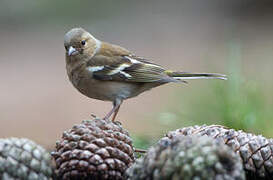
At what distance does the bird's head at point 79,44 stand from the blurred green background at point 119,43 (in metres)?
1.87

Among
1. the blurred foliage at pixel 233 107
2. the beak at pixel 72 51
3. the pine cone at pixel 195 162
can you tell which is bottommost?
the blurred foliage at pixel 233 107

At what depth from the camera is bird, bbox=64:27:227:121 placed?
3.85 meters

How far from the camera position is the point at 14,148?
5.56 ft

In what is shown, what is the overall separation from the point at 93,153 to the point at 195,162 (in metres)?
0.48

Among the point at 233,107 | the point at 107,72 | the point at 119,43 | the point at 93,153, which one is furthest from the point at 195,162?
the point at 119,43

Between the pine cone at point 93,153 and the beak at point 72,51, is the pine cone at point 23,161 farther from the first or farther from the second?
the beak at point 72,51

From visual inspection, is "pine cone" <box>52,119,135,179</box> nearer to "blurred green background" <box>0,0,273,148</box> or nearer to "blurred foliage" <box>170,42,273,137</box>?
"blurred foliage" <box>170,42,273,137</box>

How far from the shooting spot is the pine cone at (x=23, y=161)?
1655mm

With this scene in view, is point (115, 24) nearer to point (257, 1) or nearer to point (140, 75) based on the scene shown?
point (257, 1)

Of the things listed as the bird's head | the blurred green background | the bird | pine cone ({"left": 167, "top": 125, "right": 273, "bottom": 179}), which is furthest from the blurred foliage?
the blurred green background

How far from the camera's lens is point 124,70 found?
159 inches

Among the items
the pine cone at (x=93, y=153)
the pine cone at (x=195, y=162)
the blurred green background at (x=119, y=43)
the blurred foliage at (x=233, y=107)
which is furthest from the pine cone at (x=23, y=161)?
the blurred green background at (x=119, y=43)

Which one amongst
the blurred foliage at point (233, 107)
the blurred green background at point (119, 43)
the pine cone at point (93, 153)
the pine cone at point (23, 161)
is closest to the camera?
the pine cone at point (23, 161)

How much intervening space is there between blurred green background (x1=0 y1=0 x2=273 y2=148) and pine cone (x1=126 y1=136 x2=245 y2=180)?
12.9 feet
